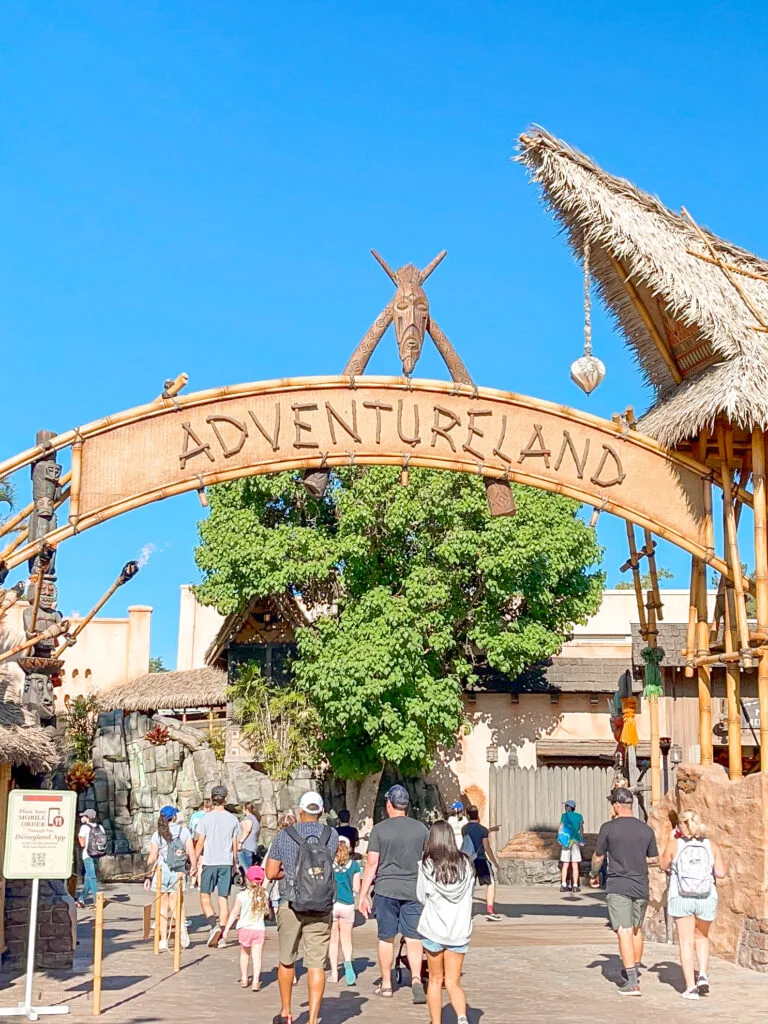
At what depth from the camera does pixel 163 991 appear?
9945mm

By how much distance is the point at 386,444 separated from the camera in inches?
467

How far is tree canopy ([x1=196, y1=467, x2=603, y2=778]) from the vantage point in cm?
2464

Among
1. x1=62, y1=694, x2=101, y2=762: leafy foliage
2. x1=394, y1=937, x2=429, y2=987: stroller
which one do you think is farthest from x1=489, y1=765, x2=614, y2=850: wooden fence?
x1=394, y1=937, x2=429, y2=987: stroller

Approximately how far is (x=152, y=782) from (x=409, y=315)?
19436mm

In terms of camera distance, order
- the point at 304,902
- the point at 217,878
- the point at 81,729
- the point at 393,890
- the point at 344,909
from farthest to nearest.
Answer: the point at 81,729 → the point at 217,878 → the point at 344,909 → the point at 393,890 → the point at 304,902

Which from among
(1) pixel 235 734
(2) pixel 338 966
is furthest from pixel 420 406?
(1) pixel 235 734

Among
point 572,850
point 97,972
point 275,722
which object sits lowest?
point 97,972

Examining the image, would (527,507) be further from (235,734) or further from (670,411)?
(670,411)

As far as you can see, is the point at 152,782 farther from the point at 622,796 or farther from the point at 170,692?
the point at 622,796

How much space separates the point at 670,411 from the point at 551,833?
15.0 meters

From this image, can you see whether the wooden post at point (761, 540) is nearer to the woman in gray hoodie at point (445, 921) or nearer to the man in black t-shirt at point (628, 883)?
the man in black t-shirt at point (628, 883)

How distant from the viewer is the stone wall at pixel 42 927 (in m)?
10.6

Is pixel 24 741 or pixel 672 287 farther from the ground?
pixel 672 287

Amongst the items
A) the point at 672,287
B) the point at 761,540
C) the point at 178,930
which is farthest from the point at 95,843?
the point at 672,287
